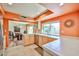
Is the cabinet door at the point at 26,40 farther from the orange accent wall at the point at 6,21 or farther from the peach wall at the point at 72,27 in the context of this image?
the peach wall at the point at 72,27

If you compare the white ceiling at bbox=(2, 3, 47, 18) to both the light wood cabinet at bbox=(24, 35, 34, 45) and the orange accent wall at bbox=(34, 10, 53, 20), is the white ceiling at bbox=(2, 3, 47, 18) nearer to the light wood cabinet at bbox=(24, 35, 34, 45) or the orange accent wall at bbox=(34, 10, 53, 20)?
the orange accent wall at bbox=(34, 10, 53, 20)

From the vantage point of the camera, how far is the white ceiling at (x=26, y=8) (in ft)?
4.36

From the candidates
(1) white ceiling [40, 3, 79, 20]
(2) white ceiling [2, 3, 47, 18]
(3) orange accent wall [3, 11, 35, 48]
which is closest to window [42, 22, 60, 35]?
(1) white ceiling [40, 3, 79, 20]

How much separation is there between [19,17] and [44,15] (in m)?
0.42

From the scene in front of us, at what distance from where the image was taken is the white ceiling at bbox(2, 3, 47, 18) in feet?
4.36

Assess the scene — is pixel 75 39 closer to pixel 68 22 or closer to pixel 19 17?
pixel 68 22

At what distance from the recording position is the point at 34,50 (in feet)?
4.62

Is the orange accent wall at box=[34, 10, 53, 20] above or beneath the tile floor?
above

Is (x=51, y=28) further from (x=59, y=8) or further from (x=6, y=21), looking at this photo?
(x=6, y=21)

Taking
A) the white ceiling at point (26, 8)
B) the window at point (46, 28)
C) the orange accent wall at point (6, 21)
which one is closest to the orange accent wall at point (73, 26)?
the window at point (46, 28)

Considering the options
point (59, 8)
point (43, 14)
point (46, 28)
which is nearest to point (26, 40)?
point (46, 28)

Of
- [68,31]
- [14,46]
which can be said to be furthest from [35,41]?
[68,31]

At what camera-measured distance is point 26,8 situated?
1.36 metres

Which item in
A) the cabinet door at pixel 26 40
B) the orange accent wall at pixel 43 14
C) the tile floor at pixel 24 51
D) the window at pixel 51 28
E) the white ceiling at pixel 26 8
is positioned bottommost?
the tile floor at pixel 24 51
